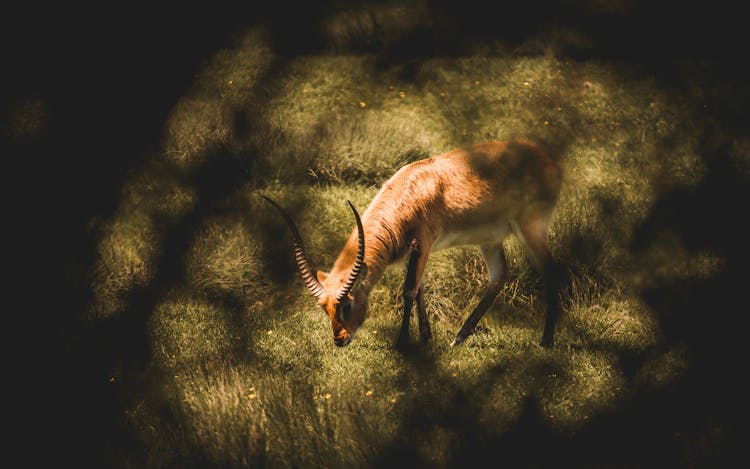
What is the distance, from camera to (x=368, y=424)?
454 cm

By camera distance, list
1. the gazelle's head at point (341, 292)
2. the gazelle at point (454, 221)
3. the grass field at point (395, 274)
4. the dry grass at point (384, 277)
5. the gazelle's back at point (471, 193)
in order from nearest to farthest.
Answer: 1. the gazelle's head at point (341, 292)
2. the grass field at point (395, 274)
3. the dry grass at point (384, 277)
4. the gazelle at point (454, 221)
5. the gazelle's back at point (471, 193)

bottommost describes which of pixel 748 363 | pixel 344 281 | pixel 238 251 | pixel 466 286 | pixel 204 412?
pixel 748 363

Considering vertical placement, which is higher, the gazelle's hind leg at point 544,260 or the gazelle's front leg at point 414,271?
the gazelle's front leg at point 414,271

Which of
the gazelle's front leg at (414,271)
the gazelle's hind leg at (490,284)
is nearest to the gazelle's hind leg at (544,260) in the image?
the gazelle's hind leg at (490,284)

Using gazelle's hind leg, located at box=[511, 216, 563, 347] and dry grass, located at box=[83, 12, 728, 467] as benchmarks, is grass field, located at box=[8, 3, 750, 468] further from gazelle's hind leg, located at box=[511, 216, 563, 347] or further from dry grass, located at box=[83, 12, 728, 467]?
gazelle's hind leg, located at box=[511, 216, 563, 347]

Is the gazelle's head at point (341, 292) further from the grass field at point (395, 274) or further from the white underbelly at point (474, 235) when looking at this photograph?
the white underbelly at point (474, 235)

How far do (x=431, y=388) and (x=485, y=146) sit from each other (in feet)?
6.66

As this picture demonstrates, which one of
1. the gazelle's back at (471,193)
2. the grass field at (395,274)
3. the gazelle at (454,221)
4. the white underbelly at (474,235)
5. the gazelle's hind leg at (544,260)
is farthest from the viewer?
the gazelle's hind leg at (544,260)

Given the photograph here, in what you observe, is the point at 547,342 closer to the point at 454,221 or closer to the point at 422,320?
the point at 422,320

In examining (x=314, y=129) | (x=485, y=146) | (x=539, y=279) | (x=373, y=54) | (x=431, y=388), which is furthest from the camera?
(x=373, y=54)

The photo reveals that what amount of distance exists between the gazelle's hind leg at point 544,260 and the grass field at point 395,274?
0.19 metres

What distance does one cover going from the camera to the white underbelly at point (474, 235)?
17.7 feet

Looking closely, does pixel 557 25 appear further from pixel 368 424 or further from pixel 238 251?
pixel 368 424

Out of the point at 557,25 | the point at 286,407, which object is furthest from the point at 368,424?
the point at 557,25
